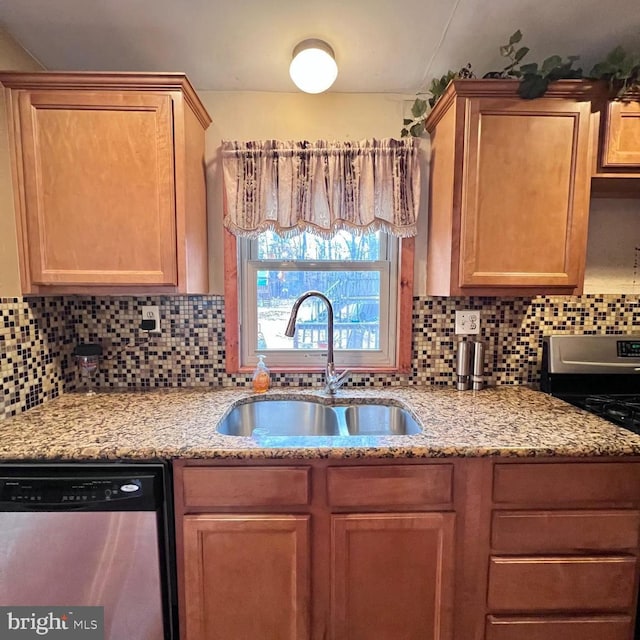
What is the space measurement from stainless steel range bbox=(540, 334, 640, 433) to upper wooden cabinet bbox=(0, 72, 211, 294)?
168 centimetres

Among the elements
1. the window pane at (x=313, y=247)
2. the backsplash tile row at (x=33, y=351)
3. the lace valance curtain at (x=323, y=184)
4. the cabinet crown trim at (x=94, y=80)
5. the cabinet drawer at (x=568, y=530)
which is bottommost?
the cabinet drawer at (x=568, y=530)

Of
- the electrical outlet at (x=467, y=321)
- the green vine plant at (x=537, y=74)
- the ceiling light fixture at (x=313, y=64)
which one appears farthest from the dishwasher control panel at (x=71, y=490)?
the green vine plant at (x=537, y=74)

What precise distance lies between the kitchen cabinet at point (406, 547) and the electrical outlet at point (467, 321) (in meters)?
0.71

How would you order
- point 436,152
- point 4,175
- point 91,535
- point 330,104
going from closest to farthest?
point 91,535, point 4,175, point 436,152, point 330,104

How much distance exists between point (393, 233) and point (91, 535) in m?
1.56

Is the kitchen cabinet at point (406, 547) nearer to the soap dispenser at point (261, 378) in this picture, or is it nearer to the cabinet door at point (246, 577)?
the cabinet door at point (246, 577)

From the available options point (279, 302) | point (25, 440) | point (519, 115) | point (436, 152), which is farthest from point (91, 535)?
point (519, 115)

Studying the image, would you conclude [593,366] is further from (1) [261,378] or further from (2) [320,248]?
(1) [261,378]

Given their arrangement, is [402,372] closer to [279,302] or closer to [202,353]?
[279,302]

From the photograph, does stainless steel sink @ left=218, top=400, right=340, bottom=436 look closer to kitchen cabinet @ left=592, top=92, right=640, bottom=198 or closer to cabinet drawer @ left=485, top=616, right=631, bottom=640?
cabinet drawer @ left=485, top=616, right=631, bottom=640

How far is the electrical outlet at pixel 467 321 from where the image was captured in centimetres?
168

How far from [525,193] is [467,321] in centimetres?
61

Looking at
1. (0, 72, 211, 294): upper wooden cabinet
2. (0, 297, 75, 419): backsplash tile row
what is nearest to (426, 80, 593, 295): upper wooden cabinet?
(0, 72, 211, 294): upper wooden cabinet

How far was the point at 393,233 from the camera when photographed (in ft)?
5.21
